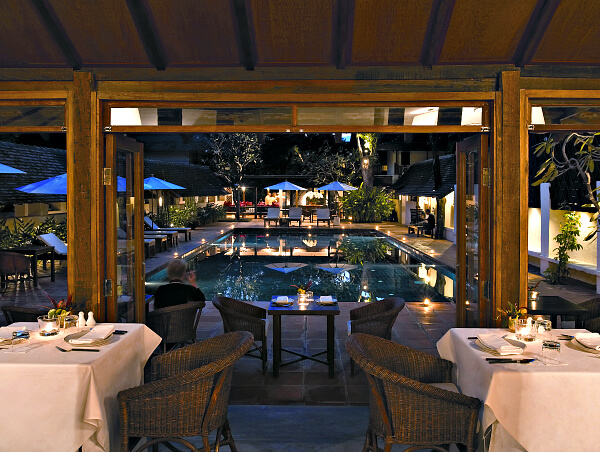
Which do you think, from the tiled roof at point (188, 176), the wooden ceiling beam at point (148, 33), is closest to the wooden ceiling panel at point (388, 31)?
the wooden ceiling beam at point (148, 33)

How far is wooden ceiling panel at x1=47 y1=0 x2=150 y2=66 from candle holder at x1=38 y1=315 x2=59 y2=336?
237cm

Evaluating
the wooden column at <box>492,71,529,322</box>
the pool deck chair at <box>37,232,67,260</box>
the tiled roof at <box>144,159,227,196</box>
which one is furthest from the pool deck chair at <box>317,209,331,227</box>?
the wooden column at <box>492,71,529,322</box>

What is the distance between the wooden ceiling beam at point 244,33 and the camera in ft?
14.4

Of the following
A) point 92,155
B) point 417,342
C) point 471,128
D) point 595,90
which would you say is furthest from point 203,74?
point 417,342

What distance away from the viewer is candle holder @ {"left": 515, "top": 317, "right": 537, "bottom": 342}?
3.92 meters

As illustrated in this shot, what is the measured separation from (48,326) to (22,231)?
444 inches

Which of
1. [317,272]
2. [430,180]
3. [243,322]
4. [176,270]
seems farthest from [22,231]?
[430,180]

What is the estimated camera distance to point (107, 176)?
497 cm

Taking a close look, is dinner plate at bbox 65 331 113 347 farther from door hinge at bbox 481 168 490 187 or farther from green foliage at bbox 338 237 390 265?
green foliage at bbox 338 237 390 265

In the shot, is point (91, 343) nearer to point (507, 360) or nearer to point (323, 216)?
point (507, 360)

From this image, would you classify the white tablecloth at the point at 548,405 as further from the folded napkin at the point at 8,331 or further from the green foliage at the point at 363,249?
the green foliage at the point at 363,249

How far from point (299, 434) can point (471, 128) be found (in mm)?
3153

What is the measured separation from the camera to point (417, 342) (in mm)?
6801

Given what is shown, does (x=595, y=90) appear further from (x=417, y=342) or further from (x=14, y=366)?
(x=14, y=366)
